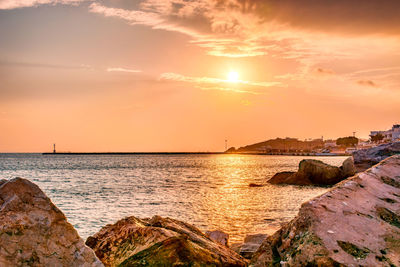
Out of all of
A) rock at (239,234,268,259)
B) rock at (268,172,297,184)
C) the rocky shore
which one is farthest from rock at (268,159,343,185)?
the rocky shore

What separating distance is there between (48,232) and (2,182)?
1392mm

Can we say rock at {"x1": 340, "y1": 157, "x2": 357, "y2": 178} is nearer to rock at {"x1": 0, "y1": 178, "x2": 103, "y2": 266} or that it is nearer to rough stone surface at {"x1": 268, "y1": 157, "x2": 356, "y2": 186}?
rough stone surface at {"x1": 268, "y1": 157, "x2": 356, "y2": 186}

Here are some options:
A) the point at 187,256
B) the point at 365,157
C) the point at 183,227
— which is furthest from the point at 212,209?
the point at 365,157

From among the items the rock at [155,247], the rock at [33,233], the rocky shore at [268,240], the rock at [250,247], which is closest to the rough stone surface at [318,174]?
the rock at [250,247]

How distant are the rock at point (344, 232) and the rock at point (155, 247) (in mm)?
1105

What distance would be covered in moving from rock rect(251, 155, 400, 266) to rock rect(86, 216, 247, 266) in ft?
3.63

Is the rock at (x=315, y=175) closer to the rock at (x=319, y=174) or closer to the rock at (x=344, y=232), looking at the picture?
the rock at (x=319, y=174)

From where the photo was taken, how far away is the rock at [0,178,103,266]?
5156 mm

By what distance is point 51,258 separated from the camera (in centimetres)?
523

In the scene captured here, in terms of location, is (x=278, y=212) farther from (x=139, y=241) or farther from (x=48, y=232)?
(x=48, y=232)

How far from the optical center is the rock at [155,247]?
6129 mm

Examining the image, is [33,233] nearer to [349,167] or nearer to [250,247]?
[250,247]

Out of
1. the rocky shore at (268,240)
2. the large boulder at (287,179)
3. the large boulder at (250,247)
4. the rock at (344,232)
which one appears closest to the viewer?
the rock at (344,232)

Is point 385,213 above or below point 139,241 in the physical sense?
above
